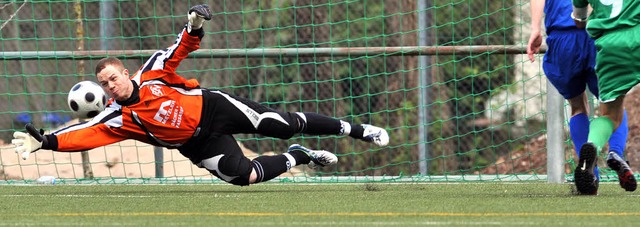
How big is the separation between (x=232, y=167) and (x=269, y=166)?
0.27 meters

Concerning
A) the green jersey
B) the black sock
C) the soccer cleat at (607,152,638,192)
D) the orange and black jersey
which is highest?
the green jersey

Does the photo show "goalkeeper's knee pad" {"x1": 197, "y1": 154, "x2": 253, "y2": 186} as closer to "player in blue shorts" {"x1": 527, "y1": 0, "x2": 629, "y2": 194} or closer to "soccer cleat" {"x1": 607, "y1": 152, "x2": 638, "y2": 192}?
"player in blue shorts" {"x1": 527, "y1": 0, "x2": 629, "y2": 194}

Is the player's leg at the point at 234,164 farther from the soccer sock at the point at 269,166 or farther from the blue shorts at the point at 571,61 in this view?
the blue shorts at the point at 571,61

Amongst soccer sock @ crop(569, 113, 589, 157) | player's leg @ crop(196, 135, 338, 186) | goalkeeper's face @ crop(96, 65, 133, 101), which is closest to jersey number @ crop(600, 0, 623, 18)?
soccer sock @ crop(569, 113, 589, 157)

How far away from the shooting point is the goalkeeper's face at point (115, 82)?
733 cm

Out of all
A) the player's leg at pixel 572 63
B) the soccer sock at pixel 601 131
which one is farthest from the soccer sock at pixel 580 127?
A: the soccer sock at pixel 601 131

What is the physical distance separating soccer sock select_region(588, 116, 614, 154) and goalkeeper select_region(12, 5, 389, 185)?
151cm

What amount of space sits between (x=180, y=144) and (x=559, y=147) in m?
2.78

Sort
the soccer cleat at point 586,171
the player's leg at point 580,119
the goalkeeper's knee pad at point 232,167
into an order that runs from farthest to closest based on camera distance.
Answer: the goalkeeper's knee pad at point 232,167 → the player's leg at point 580,119 → the soccer cleat at point 586,171

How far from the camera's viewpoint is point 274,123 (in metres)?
7.64

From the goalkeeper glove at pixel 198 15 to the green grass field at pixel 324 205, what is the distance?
1.01m

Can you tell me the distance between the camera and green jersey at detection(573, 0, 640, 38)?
641 centimetres

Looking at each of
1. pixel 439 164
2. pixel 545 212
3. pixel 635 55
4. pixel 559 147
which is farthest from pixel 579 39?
pixel 439 164

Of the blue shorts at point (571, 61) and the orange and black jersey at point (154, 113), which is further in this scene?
the orange and black jersey at point (154, 113)
